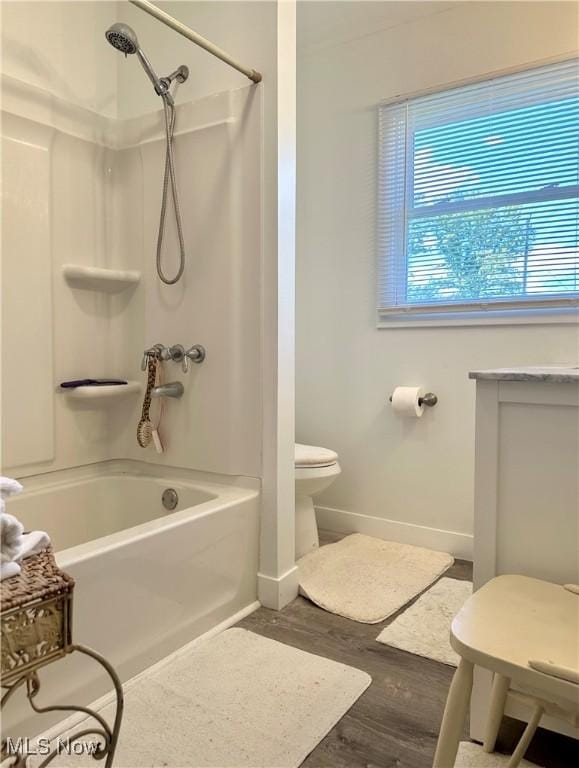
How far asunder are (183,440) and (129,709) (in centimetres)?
100

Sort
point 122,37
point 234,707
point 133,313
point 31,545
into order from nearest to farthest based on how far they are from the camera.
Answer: point 31,545 < point 234,707 < point 122,37 < point 133,313

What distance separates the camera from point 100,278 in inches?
87.7

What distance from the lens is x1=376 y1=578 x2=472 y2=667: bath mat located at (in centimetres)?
172

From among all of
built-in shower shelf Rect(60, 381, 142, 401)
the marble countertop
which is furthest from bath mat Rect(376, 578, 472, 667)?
built-in shower shelf Rect(60, 381, 142, 401)

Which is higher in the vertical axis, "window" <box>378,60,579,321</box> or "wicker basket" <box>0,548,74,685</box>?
"window" <box>378,60,579,321</box>

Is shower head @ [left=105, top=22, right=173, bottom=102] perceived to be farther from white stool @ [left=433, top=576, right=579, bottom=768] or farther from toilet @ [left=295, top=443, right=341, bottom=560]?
white stool @ [left=433, top=576, right=579, bottom=768]

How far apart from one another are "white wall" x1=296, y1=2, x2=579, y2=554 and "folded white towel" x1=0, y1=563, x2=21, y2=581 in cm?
205

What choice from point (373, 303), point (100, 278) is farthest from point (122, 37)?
point (373, 303)


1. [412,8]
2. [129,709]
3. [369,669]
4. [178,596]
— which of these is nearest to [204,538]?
[178,596]

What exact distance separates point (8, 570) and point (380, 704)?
3.50 feet

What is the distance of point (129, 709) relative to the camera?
1421 millimetres

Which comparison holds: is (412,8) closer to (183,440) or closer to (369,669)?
(183,440)

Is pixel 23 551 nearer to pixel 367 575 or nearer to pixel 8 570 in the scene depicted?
pixel 8 570

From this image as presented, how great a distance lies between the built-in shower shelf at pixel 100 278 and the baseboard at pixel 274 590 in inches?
52.9
